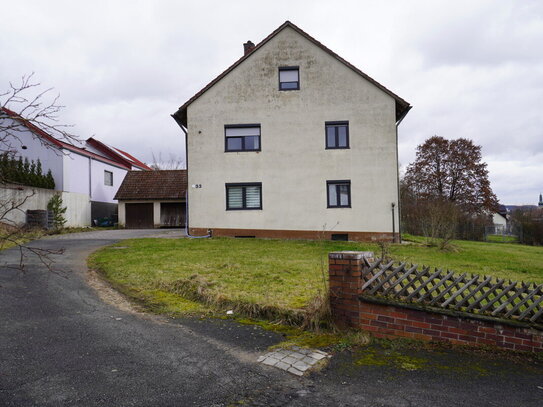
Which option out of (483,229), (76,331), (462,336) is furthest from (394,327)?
(483,229)

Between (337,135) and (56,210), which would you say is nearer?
(337,135)

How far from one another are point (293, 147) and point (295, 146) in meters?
0.10

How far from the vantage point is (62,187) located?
2472 centimetres

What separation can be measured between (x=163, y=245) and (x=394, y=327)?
11.5 metres

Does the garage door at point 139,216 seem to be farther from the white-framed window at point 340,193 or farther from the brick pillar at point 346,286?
the brick pillar at point 346,286

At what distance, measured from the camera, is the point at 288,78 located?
17.8 metres

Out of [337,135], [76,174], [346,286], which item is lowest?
[346,286]

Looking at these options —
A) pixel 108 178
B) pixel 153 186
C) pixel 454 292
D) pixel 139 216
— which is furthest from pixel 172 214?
pixel 454 292

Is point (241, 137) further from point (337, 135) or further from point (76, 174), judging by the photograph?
point (76, 174)

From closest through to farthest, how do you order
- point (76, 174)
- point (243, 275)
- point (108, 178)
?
1. point (243, 275)
2. point (76, 174)
3. point (108, 178)

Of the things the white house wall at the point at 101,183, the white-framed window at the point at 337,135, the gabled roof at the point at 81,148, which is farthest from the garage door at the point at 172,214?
the white-framed window at the point at 337,135

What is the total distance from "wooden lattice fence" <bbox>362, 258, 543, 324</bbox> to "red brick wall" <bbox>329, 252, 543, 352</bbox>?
0.42 ft

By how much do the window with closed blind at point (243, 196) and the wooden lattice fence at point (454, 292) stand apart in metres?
12.7

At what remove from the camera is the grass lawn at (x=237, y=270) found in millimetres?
6797
